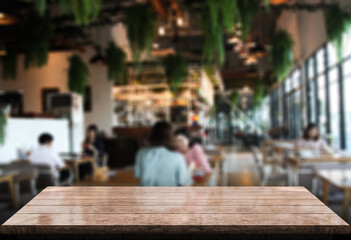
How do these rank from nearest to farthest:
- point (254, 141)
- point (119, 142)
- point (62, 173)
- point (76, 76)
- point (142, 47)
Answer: point (142, 47) < point (62, 173) < point (76, 76) < point (119, 142) < point (254, 141)

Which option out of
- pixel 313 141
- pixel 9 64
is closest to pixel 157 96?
pixel 9 64

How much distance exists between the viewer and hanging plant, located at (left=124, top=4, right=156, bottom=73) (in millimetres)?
4562

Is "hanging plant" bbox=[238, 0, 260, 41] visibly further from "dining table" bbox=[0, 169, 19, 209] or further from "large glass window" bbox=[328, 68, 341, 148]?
"large glass window" bbox=[328, 68, 341, 148]

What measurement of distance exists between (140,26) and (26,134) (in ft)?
12.4

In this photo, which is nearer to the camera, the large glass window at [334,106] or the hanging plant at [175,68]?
the hanging plant at [175,68]

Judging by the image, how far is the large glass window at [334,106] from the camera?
8617 millimetres

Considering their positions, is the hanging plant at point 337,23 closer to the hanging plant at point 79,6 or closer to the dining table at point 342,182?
the dining table at point 342,182

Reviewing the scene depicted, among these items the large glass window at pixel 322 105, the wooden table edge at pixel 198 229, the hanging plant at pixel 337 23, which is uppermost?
the hanging plant at pixel 337 23

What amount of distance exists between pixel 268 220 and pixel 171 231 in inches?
11.3

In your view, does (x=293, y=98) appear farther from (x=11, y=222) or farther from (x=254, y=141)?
(x=11, y=222)

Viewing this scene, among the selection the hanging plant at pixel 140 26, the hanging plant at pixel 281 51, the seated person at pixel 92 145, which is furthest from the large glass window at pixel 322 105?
the hanging plant at pixel 140 26

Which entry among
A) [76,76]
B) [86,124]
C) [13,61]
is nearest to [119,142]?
[86,124]

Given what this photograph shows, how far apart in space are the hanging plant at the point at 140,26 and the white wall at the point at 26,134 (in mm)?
3187

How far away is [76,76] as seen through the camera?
300 inches
